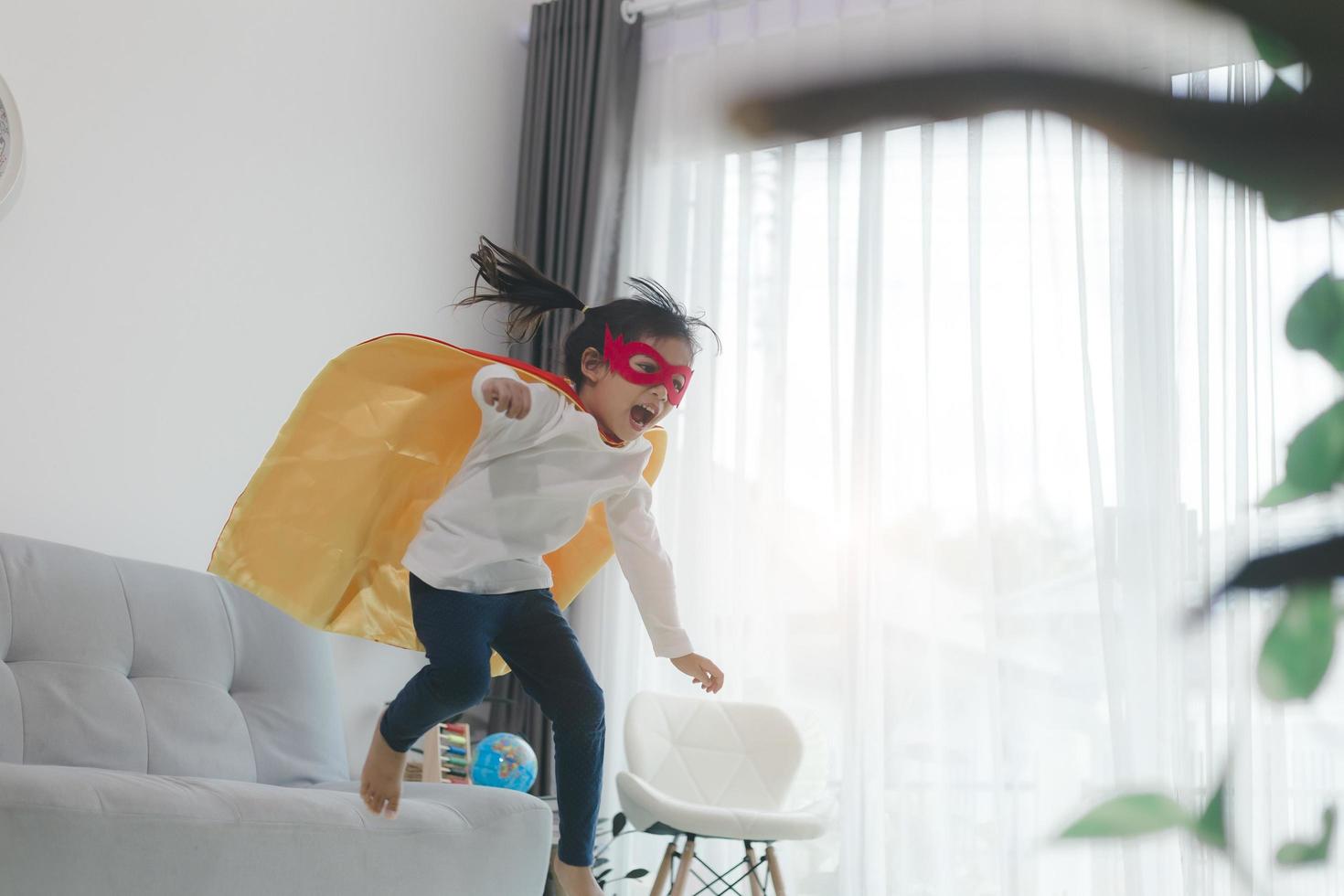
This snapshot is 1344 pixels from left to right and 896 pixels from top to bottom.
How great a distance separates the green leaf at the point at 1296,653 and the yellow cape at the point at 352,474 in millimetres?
1416

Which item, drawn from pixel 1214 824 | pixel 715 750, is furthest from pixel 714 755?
pixel 1214 824

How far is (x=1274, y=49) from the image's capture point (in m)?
0.18

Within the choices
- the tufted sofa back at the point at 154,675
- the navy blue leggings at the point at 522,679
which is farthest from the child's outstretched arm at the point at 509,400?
the tufted sofa back at the point at 154,675

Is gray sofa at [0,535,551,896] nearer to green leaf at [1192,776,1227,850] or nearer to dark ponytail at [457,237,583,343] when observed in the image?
dark ponytail at [457,237,583,343]

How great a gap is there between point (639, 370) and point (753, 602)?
1.86m

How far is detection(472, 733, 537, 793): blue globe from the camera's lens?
2949mm

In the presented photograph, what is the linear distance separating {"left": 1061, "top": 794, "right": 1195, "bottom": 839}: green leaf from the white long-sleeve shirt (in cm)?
142

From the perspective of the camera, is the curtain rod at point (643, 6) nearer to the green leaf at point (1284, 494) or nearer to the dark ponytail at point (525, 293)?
the dark ponytail at point (525, 293)

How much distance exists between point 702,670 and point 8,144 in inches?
69.6

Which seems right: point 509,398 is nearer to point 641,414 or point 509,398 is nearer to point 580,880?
point 641,414

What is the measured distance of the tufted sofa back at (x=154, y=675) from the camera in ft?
6.69

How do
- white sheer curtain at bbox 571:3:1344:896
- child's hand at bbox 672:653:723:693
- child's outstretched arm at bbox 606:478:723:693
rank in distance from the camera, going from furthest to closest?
1. white sheer curtain at bbox 571:3:1344:896
2. child's outstretched arm at bbox 606:478:723:693
3. child's hand at bbox 672:653:723:693

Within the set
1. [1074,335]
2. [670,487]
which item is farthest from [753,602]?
[1074,335]

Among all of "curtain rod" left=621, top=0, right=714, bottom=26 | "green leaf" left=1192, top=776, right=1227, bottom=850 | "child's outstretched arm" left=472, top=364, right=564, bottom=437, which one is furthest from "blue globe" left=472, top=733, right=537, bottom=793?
"green leaf" left=1192, top=776, right=1227, bottom=850
